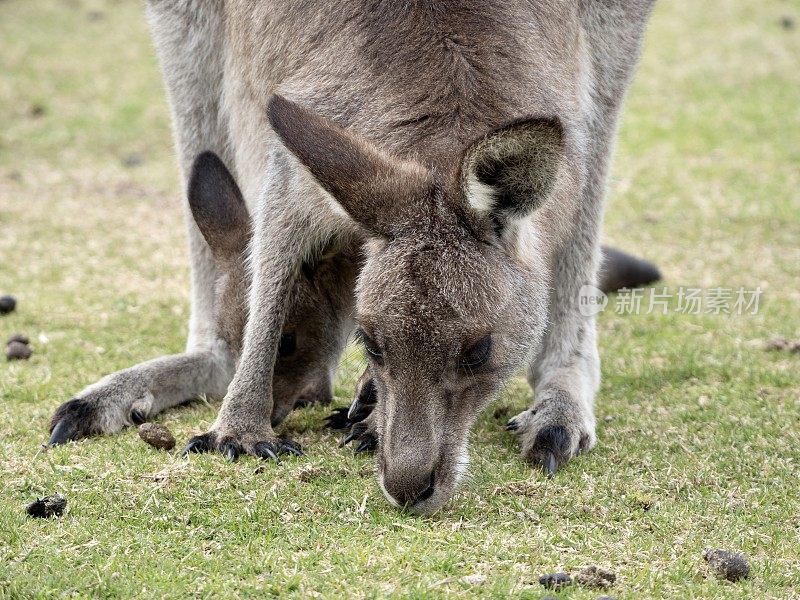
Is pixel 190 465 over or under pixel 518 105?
under

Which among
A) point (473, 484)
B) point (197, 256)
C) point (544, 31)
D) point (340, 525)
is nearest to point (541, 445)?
point (473, 484)

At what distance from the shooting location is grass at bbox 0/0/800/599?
120 inches

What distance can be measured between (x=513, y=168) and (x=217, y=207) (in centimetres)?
169

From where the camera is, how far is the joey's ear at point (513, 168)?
10.1ft

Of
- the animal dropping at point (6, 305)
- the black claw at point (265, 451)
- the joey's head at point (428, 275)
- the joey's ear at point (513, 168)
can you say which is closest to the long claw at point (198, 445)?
the black claw at point (265, 451)

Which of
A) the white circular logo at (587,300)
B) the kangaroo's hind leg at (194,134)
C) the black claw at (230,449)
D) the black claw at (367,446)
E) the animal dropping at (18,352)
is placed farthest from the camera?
the animal dropping at (18,352)

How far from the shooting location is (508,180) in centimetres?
323

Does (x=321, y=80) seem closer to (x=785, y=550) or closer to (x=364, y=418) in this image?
(x=364, y=418)

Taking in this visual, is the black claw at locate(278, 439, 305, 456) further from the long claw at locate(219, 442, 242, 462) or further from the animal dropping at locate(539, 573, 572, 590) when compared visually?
the animal dropping at locate(539, 573, 572, 590)

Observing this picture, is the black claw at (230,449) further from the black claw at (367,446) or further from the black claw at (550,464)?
the black claw at (550,464)

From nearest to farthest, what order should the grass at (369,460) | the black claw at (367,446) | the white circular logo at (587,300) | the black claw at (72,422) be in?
1. the grass at (369,460)
2. the black claw at (367,446)
3. the black claw at (72,422)
4. the white circular logo at (587,300)

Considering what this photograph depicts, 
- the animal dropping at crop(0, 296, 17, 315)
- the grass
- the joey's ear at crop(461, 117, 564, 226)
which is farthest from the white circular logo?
the animal dropping at crop(0, 296, 17, 315)

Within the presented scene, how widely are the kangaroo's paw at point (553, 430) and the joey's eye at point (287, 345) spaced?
0.88m

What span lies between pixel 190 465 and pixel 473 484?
0.93 m
